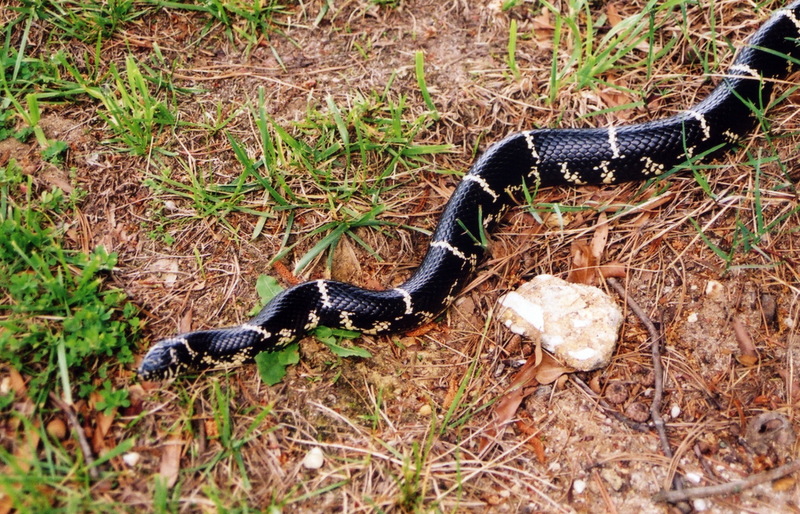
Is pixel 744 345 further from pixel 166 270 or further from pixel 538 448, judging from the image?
pixel 166 270

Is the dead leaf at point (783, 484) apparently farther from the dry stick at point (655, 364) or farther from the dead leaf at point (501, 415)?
the dead leaf at point (501, 415)

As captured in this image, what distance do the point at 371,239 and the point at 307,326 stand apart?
880 millimetres

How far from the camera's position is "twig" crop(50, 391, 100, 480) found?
3.28 meters

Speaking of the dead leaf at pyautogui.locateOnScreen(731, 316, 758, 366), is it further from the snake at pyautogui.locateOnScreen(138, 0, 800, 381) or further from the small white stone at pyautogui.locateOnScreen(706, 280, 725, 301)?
the snake at pyautogui.locateOnScreen(138, 0, 800, 381)

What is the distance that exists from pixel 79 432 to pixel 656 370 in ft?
11.9

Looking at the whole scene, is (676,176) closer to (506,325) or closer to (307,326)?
(506,325)

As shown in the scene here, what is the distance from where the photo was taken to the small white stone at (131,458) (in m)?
3.38

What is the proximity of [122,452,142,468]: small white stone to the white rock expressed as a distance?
2537 mm

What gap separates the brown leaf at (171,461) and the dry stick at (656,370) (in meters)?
2.95

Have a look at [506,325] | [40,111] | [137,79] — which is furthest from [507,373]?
[40,111]

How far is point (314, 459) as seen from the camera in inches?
138

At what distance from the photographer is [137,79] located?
15.0 ft

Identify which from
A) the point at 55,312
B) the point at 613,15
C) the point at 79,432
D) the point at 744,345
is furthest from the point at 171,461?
the point at 613,15

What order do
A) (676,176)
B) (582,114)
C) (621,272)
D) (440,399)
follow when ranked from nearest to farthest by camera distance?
(440,399) → (621,272) → (676,176) → (582,114)
